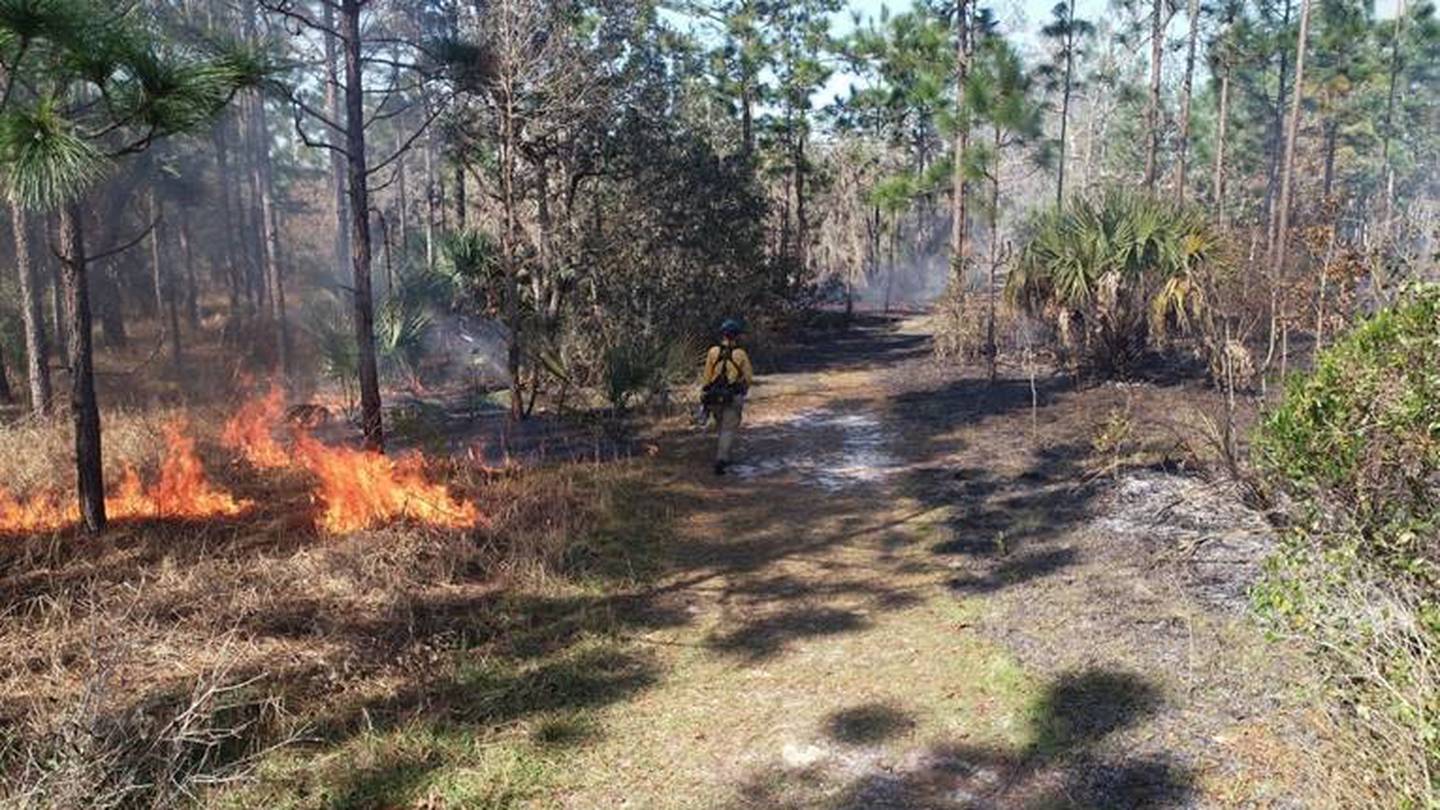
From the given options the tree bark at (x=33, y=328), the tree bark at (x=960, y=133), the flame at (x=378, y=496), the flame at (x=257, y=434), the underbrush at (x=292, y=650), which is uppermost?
the tree bark at (x=960, y=133)

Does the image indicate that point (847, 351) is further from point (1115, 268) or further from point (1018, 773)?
point (1018, 773)

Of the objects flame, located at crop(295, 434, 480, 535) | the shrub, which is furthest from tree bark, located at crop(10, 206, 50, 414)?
A: the shrub

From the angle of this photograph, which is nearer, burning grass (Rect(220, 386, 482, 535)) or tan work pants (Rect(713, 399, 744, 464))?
burning grass (Rect(220, 386, 482, 535))

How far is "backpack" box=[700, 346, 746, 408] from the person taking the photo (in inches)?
381

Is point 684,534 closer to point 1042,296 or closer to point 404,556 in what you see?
point 404,556

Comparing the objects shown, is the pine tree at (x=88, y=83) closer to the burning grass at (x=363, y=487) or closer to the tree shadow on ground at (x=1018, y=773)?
the burning grass at (x=363, y=487)

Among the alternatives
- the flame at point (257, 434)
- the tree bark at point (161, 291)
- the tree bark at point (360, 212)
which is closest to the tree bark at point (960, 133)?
the tree bark at point (360, 212)

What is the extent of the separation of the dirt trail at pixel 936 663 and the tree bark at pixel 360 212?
3182mm

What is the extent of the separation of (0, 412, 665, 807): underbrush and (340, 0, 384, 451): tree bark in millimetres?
1202

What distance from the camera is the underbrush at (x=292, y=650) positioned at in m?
4.14

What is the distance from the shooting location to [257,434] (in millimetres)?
10492

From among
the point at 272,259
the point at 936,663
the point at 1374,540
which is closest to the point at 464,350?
the point at 272,259

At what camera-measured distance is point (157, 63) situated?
4473 mm

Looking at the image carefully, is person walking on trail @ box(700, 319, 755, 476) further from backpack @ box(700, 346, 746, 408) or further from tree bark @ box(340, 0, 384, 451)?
tree bark @ box(340, 0, 384, 451)
